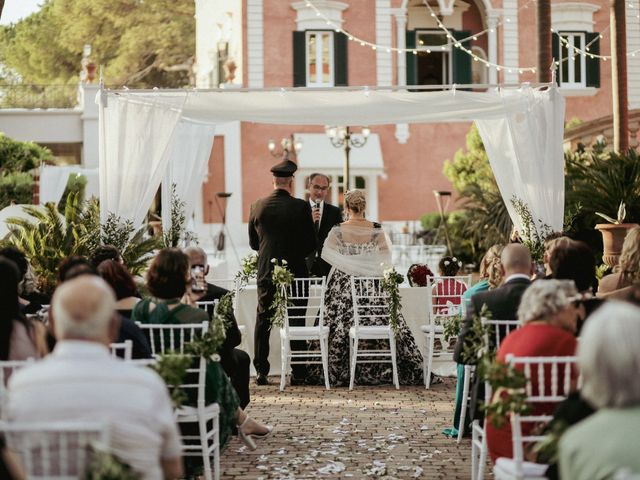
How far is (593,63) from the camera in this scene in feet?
94.9

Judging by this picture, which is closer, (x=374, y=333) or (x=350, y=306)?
(x=374, y=333)


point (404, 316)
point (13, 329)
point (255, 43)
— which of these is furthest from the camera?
point (255, 43)

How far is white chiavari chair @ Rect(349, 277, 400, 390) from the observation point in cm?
918

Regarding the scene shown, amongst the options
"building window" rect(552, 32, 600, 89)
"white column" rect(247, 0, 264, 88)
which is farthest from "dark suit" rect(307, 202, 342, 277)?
"building window" rect(552, 32, 600, 89)

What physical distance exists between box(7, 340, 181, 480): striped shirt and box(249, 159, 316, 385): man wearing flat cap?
5.98 meters

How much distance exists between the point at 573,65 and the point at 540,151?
19983 mm

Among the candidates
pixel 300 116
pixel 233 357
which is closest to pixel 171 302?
pixel 233 357

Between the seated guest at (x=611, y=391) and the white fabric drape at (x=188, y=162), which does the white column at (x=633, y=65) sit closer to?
the white fabric drape at (x=188, y=162)

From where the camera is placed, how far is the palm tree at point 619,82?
51.3ft

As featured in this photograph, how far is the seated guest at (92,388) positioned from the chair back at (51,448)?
6 centimetres

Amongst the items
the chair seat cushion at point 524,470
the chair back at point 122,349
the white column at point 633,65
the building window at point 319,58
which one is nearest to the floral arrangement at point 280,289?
the chair back at point 122,349

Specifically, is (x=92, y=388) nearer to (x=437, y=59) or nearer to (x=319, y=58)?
(x=319, y=58)

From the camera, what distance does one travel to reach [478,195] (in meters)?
16.8

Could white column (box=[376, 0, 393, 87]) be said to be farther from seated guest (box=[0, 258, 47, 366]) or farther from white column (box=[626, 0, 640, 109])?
seated guest (box=[0, 258, 47, 366])
